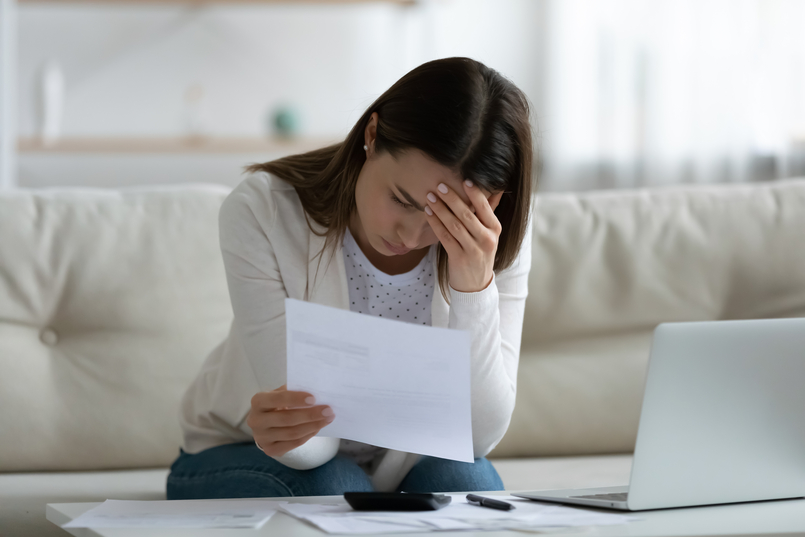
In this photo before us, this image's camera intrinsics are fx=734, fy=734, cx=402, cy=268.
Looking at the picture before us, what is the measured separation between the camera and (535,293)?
1.44 m

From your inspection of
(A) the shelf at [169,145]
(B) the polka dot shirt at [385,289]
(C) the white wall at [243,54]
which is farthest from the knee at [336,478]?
(C) the white wall at [243,54]

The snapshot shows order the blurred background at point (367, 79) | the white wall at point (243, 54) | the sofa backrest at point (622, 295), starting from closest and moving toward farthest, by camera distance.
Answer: the sofa backrest at point (622, 295) → the blurred background at point (367, 79) → the white wall at point (243, 54)

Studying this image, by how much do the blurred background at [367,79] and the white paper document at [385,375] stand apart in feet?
6.38

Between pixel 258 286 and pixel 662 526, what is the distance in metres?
0.59

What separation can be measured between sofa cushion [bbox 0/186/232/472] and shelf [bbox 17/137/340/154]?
1184 mm

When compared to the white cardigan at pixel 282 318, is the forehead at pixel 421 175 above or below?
above

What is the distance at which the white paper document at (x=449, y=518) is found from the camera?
0.63 meters

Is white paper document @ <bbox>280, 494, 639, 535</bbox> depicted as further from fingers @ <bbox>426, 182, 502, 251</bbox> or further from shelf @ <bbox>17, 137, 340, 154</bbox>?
shelf @ <bbox>17, 137, 340, 154</bbox>

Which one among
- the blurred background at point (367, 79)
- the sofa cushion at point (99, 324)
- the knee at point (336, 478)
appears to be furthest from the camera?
the blurred background at point (367, 79)

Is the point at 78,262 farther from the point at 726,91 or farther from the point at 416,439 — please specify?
the point at 726,91

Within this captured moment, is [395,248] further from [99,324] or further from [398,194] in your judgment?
[99,324]

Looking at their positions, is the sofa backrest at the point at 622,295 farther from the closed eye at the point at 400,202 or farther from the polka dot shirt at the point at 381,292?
the closed eye at the point at 400,202

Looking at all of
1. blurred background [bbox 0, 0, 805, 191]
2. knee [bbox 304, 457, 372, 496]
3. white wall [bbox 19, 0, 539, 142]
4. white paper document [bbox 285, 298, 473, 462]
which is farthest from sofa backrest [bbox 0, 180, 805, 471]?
white wall [bbox 19, 0, 539, 142]

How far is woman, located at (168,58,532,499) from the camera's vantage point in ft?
2.92
